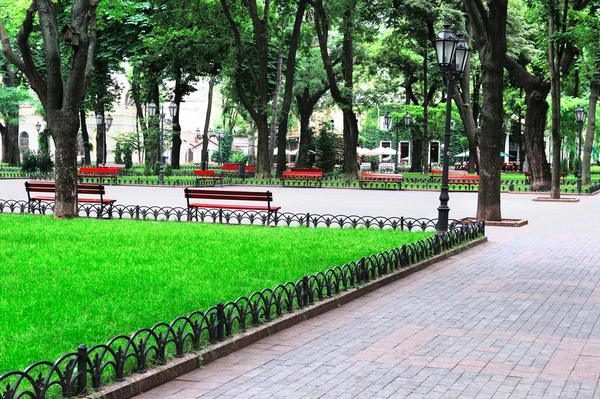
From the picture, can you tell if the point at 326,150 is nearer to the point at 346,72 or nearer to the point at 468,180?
the point at 346,72

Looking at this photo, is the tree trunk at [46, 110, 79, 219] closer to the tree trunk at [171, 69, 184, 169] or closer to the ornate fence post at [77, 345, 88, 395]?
the ornate fence post at [77, 345, 88, 395]

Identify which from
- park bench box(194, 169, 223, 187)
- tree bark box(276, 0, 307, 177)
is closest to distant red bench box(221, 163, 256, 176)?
tree bark box(276, 0, 307, 177)

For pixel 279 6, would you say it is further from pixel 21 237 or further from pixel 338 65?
pixel 21 237


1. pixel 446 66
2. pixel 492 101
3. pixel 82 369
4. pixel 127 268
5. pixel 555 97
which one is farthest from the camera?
pixel 555 97

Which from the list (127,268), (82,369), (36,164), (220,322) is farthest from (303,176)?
(82,369)

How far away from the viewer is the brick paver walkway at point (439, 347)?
5.59m

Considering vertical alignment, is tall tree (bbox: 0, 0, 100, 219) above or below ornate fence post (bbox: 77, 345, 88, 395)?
above

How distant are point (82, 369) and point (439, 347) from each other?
3209 mm

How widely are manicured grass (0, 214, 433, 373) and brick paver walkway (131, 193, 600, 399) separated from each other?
1126 mm

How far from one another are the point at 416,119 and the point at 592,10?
73.5ft

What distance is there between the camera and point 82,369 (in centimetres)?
503

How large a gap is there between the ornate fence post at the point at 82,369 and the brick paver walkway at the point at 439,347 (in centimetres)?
44

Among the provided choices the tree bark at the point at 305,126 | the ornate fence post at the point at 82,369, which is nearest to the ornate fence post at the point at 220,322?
the ornate fence post at the point at 82,369

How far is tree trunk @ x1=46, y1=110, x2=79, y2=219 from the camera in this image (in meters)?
16.8
